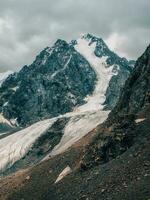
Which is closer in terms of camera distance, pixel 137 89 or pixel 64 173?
pixel 64 173

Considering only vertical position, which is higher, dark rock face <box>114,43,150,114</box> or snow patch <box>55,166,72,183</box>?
dark rock face <box>114,43,150,114</box>

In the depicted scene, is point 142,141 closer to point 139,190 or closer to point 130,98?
point 139,190

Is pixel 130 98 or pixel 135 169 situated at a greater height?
pixel 130 98

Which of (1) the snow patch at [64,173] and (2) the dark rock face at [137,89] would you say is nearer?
(1) the snow patch at [64,173]

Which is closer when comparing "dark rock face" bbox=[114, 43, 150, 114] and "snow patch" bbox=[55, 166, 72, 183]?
"snow patch" bbox=[55, 166, 72, 183]

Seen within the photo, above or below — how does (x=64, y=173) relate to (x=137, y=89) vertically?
below

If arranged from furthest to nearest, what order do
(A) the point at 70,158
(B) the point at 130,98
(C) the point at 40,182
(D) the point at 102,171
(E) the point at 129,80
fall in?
(E) the point at 129,80, (B) the point at 130,98, (A) the point at 70,158, (C) the point at 40,182, (D) the point at 102,171

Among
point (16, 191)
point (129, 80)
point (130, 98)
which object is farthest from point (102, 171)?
point (129, 80)

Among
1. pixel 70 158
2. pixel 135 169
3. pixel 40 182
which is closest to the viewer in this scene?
pixel 135 169

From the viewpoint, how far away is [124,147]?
80.2 metres

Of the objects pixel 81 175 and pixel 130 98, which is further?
pixel 130 98

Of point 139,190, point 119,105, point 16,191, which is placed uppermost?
point 119,105

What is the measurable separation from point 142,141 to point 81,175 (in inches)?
399

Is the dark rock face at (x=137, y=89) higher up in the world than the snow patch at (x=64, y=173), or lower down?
higher up
